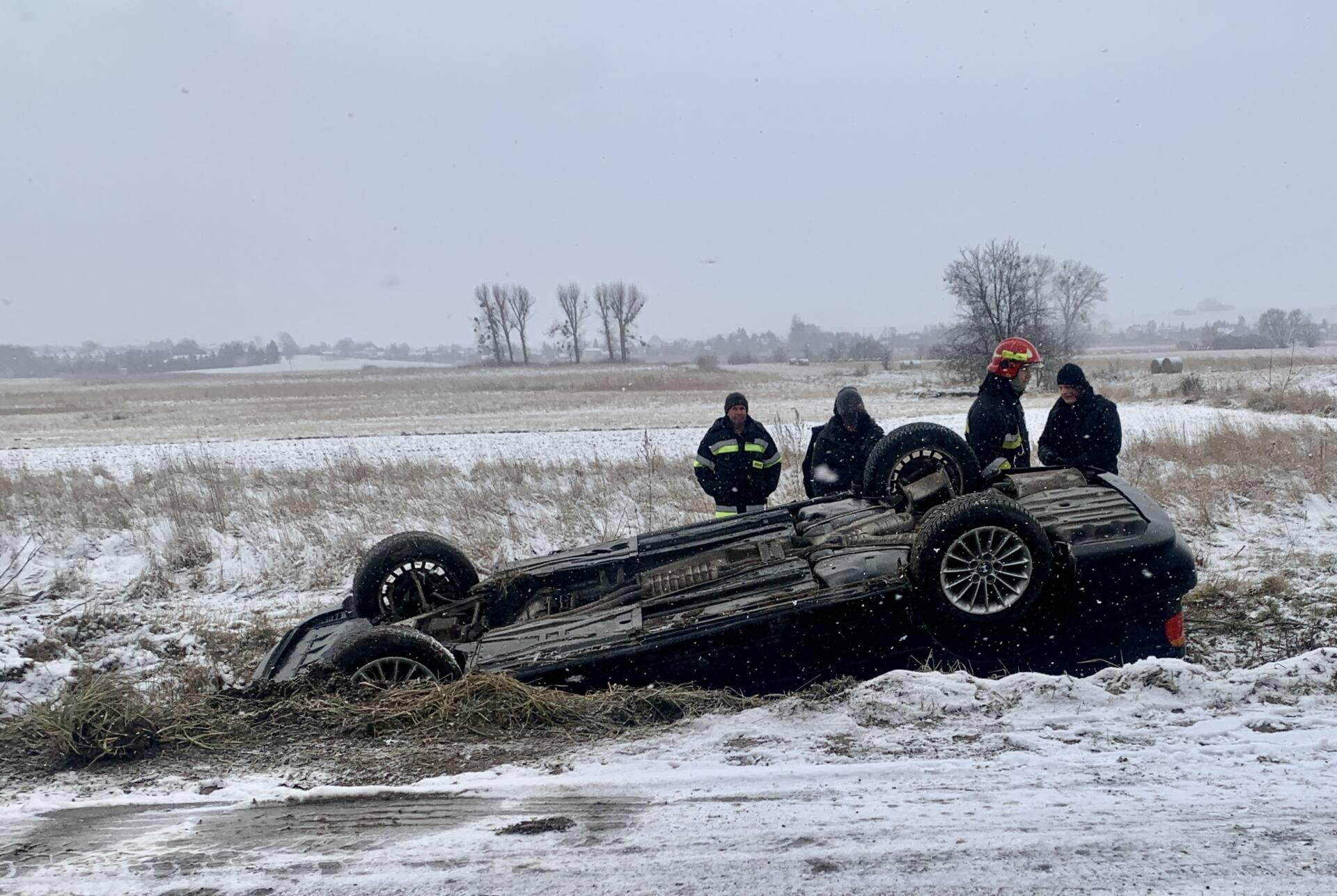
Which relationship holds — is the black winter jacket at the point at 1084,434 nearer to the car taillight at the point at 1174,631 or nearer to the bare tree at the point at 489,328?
the car taillight at the point at 1174,631

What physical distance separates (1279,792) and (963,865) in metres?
1.19

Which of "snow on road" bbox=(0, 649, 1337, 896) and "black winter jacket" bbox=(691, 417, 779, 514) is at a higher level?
"black winter jacket" bbox=(691, 417, 779, 514)

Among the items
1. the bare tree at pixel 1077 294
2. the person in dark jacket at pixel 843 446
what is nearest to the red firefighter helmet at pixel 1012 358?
the person in dark jacket at pixel 843 446

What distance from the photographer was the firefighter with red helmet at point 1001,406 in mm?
5707

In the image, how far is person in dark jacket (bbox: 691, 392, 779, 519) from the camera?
7.06m

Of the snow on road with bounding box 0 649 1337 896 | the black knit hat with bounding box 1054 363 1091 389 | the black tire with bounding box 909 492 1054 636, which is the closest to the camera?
the snow on road with bounding box 0 649 1337 896

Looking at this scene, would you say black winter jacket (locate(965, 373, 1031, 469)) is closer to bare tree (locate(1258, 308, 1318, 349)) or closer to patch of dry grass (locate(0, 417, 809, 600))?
patch of dry grass (locate(0, 417, 809, 600))

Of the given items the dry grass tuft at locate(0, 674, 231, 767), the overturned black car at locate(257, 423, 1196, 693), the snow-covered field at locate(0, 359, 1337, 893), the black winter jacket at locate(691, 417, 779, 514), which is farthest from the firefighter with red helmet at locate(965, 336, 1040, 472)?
the dry grass tuft at locate(0, 674, 231, 767)

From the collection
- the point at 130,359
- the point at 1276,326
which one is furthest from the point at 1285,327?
the point at 130,359

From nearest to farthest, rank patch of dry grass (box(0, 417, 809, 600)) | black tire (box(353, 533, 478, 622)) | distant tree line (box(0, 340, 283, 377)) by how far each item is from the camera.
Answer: black tire (box(353, 533, 478, 622))
patch of dry grass (box(0, 417, 809, 600))
distant tree line (box(0, 340, 283, 377))

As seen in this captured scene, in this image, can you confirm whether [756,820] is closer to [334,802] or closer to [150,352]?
[334,802]

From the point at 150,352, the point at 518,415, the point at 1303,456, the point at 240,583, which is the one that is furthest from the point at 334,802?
the point at 150,352

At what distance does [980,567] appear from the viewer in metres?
3.87

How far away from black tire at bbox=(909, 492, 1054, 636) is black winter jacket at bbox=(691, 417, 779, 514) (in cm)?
320
